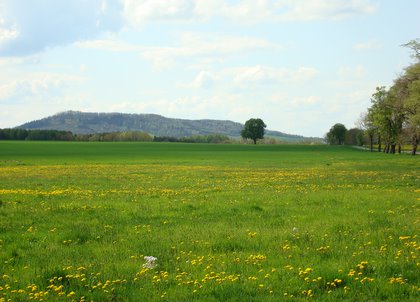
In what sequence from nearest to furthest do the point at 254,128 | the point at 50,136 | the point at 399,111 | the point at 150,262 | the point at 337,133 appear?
the point at 150,262
the point at 399,111
the point at 254,128
the point at 50,136
the point at 337,133

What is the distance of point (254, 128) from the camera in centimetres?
17512

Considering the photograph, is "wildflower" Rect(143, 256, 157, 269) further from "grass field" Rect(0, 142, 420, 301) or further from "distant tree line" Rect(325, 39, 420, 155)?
"distant tree line" Rect(325, 39, 420, 155)

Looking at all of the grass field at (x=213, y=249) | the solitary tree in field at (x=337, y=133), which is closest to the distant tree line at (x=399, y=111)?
the solitary tree in field at (x=337, y=133)

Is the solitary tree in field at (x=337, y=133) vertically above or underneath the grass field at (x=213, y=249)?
above

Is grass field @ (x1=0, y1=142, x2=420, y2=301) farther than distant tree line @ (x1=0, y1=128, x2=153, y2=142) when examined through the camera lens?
No

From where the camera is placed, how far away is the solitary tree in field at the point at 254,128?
17475 centimetres

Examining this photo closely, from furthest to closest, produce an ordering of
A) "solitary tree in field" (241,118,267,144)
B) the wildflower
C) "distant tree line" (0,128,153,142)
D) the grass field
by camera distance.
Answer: "solitary tree in field" (241,118,267,144)
"distant tree line" (0,128,153,142)
the wildflower
the grass field

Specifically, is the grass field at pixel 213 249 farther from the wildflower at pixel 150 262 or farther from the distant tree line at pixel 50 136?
the distant tree line at pixel 50 136

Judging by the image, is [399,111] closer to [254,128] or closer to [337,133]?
[254,128]

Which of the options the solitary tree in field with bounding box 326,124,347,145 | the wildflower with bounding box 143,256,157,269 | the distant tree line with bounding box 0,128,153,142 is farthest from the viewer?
the solitary tree in field with bounding box 326,124,347,145

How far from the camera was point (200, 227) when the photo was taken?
46.5ft

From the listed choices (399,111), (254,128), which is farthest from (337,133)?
(399,111)

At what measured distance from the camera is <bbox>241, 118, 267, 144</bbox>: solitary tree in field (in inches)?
6880

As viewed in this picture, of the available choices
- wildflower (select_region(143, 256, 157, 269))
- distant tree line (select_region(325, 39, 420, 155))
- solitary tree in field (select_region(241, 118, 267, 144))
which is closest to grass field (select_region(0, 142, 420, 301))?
wildflower (select_region(143, 256, 157, 269))
